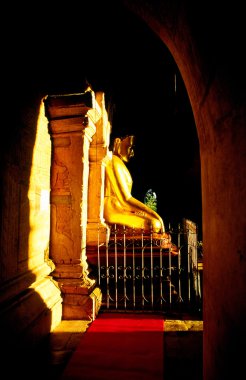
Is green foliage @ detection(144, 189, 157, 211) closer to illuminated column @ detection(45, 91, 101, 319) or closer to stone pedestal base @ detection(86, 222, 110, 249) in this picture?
stone pedestal base @ detection(86, 222, 110, 249)

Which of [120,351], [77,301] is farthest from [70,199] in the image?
[120,351]

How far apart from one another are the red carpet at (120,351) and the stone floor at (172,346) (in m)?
0.08

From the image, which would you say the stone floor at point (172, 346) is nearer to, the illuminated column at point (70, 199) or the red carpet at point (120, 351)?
the red carpet at point (120, 351)

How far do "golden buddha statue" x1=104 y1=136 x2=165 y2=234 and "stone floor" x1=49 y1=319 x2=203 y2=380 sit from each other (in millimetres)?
2051

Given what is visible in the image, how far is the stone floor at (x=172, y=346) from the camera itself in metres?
2.36

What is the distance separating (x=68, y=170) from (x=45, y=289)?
1.68 m

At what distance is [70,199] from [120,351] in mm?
2054

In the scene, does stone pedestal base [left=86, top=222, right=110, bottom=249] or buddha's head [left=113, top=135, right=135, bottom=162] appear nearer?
stone pedestal base [left=86, top=222, right=110, bottom=249]

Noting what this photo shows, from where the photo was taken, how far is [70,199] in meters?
3.72

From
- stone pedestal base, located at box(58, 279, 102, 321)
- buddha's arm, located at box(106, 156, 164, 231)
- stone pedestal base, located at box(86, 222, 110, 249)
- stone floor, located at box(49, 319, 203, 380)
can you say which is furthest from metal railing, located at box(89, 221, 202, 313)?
buddha's arm, located at box(106, 156, 164, 231)

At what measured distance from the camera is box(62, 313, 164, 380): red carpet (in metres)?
2.30

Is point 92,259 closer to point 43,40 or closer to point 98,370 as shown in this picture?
point 98,370

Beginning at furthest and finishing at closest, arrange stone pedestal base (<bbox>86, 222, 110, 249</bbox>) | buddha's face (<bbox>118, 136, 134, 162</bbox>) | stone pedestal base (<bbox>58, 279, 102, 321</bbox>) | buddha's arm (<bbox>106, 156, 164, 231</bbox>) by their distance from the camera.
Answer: buddha's face (<bbox>118, 136, 134, 162</bbox>)
buddha's arm (<bbox>106, 156, 164, 231</bbox>)
stone pedestal base (<bbox>86, 222, 110, 249</bbox>)
stone pedestal base (<bbox>58, 279, 102, 321</bbox>)

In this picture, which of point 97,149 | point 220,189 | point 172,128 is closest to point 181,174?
point 172,128
